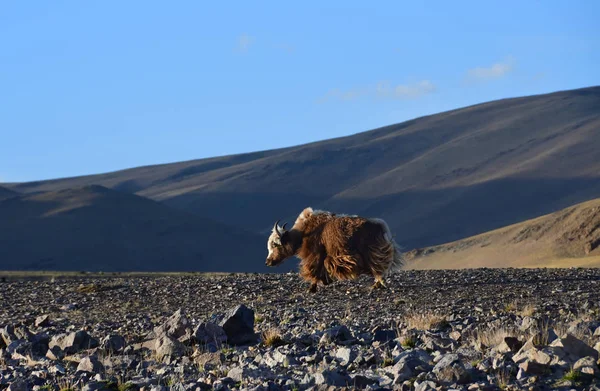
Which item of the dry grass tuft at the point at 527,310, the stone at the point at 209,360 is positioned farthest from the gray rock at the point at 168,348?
the dry grass tuft at the point at 527,310

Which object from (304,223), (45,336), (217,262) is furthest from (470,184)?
(45,336)

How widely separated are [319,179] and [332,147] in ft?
62.3

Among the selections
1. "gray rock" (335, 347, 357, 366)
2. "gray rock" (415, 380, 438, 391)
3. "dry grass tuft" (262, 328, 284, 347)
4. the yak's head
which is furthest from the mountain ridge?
"gray rock" (415, 380, 438, 391)

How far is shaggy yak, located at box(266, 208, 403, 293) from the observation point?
16547 mm

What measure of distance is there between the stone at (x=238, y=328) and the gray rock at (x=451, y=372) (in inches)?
123

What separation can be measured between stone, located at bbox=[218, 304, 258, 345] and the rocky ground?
12 mm

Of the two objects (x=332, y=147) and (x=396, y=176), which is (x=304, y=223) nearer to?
(x=396, y=176)

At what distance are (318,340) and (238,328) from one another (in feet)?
3.20

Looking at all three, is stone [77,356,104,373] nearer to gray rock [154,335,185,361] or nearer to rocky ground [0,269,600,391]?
rocky ground [0,269,600,391]

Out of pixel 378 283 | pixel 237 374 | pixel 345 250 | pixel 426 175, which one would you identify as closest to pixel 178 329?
pixel 237 374

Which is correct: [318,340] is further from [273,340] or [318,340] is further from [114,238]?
[114,238]

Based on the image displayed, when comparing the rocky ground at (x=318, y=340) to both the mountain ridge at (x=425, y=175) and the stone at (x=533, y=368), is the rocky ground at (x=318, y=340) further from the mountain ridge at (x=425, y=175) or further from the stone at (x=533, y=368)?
the mountain ridge at (x=425, y=175)

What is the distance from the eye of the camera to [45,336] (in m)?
10.9

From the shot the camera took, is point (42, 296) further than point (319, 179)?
No
